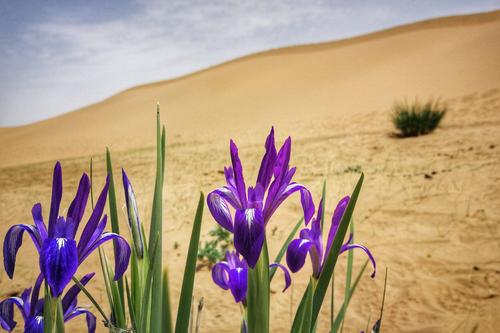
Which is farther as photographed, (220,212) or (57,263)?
(220,212)

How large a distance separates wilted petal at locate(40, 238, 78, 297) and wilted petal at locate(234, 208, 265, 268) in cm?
25

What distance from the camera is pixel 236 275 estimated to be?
95 centimetres

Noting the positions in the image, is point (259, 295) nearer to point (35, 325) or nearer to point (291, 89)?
point (35, 325)

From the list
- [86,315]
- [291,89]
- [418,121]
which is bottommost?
[86,315]

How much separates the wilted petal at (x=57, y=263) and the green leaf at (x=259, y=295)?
30cm

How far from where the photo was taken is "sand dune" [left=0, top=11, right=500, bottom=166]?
16.0 metres

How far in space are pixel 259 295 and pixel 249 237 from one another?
0.60 feet

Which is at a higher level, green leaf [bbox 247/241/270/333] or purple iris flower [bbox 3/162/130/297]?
purple iris flower [bbox 3/162/130/297]

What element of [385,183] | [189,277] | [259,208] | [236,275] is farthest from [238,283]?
[385,183]

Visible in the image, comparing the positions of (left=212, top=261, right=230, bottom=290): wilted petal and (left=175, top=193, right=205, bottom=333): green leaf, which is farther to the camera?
(left=212, top=261, right=230, bottom=290): wilted petal

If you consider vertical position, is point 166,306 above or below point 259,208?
below

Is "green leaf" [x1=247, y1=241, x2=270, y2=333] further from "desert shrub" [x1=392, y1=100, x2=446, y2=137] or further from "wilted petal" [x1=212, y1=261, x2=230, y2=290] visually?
"desert shrub" [x1=392, y1=100, x2=446, y2=137]

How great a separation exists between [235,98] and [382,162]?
67.7ft

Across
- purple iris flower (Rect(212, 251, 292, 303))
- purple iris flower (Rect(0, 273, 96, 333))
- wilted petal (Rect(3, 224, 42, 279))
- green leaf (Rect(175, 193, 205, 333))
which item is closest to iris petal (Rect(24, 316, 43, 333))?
purple iris flower (Rect(0, 273, 96, 333))
